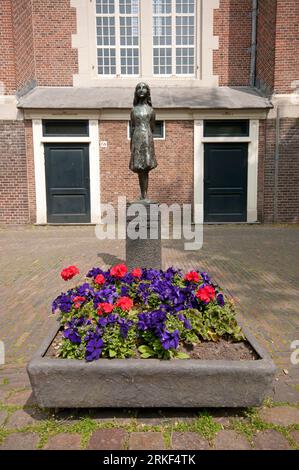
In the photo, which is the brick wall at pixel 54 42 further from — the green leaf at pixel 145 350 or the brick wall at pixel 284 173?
the green leaf at pixel 145 350

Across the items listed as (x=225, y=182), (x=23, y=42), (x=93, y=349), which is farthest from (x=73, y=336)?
(x=23, y=42)

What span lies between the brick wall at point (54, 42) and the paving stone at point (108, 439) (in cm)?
1329

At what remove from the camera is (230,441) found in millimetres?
2408

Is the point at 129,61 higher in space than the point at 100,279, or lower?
higher

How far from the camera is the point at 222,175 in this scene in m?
12.9

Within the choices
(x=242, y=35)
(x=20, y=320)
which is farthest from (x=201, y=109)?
(x=20, y=320)

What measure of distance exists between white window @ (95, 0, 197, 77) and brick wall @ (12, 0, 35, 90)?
8.05 feet

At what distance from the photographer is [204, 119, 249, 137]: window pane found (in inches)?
493

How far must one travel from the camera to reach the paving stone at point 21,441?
2385mm

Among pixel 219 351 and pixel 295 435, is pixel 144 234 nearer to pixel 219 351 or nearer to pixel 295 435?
pixel 219 351

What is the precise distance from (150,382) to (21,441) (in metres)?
0.96

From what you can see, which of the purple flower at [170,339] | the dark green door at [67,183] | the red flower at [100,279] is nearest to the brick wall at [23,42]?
the dark green door at [67,183]

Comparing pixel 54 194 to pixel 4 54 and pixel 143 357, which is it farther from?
pixel 143 357

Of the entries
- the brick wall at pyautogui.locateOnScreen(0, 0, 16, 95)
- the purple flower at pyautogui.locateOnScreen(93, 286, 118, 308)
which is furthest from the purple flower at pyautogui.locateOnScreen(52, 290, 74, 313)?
the brick wall at pyautogui.locateOnScreen(0, 0, 16, 95)
